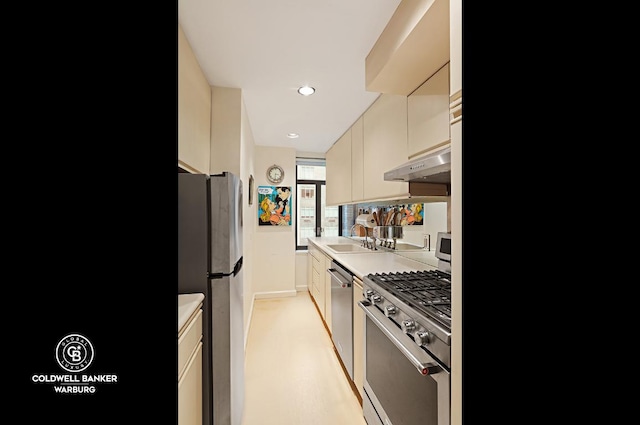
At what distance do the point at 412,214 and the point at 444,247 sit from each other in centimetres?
71

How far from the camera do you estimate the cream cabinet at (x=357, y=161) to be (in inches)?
100

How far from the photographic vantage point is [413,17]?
1.08 meters

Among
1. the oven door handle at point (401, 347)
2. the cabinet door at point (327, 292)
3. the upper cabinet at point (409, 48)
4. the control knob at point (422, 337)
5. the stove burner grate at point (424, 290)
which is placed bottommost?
the cabinet door at point (327, 292)

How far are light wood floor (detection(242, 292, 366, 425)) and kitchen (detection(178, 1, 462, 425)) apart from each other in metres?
0.50

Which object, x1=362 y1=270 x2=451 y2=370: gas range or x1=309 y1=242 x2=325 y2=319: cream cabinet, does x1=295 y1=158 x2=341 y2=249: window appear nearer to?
x1=309 y1=242 x2=325 y2=319: cream cabinet

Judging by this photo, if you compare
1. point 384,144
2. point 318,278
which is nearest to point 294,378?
point 318,278

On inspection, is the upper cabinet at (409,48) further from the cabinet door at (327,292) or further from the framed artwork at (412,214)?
the cabinet door at (327,292)

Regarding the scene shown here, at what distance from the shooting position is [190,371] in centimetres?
102

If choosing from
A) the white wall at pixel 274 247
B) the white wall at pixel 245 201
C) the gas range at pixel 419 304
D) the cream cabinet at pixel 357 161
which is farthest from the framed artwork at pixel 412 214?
the white wall at pixel 274 247

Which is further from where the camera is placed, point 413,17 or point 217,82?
point 217,82

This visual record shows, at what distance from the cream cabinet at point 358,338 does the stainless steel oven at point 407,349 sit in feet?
0.35
